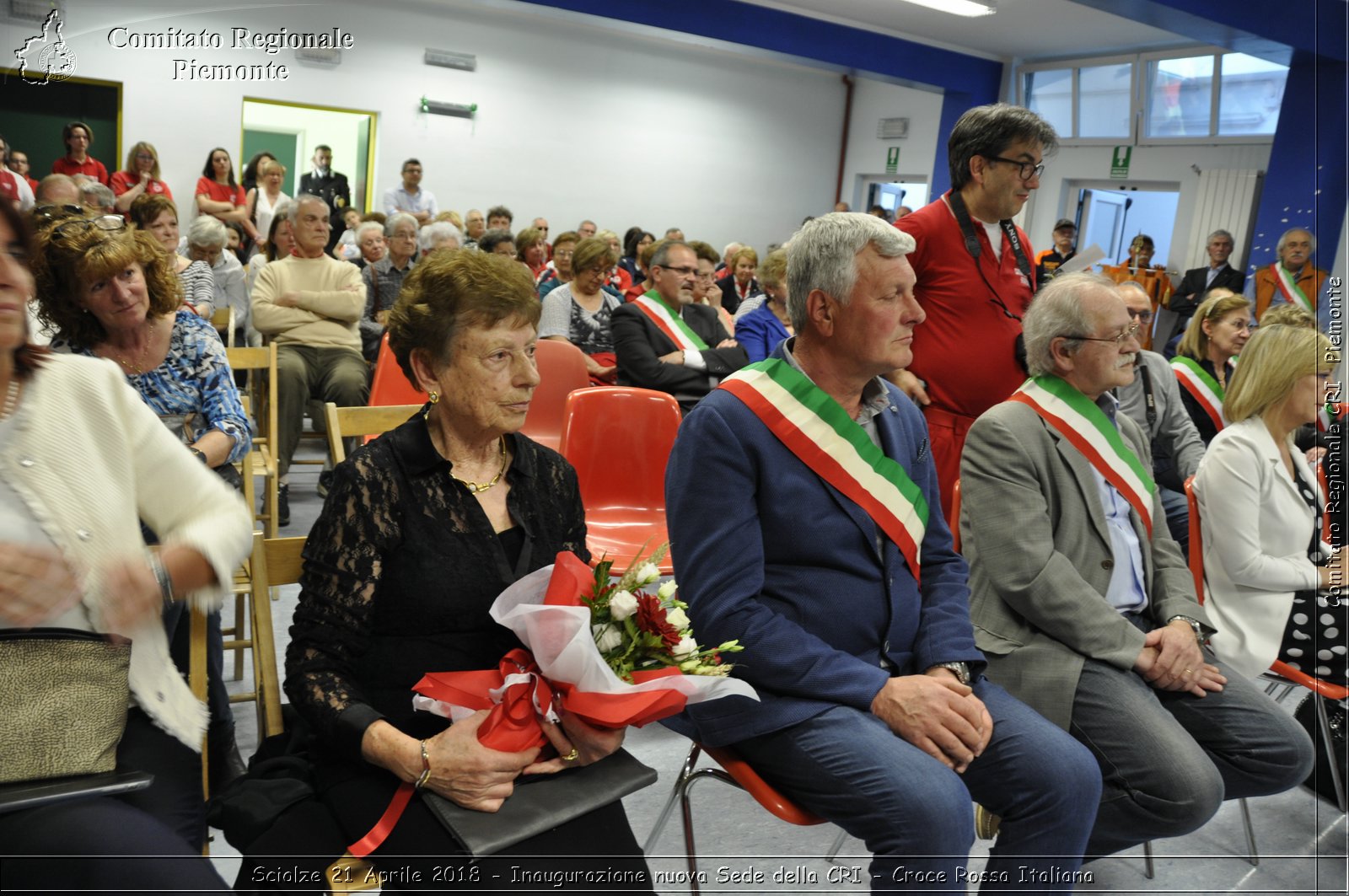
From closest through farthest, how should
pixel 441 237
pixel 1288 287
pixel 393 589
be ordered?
pixel 393 589
pixel 1288 287
pixel 441 237

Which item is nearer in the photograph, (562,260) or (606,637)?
(606,637)

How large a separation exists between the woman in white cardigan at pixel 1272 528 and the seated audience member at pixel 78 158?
9.02 m

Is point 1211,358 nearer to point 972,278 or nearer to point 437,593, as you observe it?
point 972,278

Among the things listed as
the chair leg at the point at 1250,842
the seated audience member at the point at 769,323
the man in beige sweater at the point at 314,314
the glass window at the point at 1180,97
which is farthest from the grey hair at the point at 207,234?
the glass window at the point at 1180,97

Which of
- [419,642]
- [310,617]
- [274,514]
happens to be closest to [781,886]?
[419,642]

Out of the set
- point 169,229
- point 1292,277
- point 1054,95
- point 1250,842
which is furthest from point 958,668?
point 1054,95

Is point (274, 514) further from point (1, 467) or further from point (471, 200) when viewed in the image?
point (471, 200)

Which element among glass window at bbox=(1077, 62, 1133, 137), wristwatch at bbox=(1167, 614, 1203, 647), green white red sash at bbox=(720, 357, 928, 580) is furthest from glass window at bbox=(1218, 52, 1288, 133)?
green white red sash at bbox=(720, 357, 928, 580)

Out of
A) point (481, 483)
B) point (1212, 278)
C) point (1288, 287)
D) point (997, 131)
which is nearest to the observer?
point (481, 483)

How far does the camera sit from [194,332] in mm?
2578

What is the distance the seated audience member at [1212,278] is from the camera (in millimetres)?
10148

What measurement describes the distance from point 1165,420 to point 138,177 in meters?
9.52

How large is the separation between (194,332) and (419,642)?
4.50 ft

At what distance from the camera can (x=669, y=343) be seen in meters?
4.69
